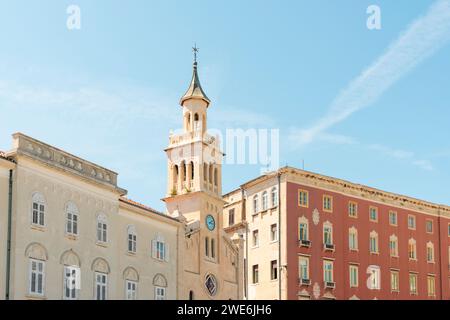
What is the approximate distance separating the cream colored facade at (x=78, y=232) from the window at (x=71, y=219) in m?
0.06

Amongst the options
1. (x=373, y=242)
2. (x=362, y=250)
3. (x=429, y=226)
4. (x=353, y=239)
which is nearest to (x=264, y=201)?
(x=353, y=239)

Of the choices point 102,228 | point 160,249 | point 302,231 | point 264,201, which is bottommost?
point 160,249

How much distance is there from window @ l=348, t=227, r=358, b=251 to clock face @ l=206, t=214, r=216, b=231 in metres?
17.1

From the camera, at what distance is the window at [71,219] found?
1907 inches

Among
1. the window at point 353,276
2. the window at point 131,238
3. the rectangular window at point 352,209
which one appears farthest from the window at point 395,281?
the window at point 131,238

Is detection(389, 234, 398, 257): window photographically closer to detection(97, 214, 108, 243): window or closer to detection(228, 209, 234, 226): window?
detection(228, 209, 234, 226): window

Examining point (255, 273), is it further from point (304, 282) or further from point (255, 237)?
point (304, 282)

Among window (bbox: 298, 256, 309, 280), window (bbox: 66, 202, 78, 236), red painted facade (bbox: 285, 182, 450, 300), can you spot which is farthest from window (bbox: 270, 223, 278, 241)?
window (bbox: 66, 202, 78, 236)

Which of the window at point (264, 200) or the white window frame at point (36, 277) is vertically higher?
the window at point (264, 200)

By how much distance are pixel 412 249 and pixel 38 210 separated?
43961mm

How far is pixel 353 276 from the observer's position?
2980 inches

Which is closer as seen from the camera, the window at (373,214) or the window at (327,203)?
the window at (327,203)

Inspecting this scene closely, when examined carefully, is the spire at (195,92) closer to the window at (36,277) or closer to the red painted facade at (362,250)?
the red painted facade at (362,250)
